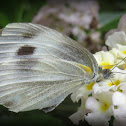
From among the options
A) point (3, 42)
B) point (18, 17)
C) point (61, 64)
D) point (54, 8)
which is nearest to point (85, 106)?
point (61, 64)

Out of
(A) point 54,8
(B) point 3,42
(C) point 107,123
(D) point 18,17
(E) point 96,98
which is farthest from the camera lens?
(A) point 54,8

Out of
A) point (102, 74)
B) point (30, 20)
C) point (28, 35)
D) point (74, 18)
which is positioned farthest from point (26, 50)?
point (74, 18)

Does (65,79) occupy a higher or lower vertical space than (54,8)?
lower

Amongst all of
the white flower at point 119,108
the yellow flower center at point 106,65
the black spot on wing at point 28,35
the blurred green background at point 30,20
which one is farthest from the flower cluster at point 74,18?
the white flower at point 119,108

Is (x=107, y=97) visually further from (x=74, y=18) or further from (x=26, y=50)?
(x=74, y=18)

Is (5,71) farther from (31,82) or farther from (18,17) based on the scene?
(18,17)

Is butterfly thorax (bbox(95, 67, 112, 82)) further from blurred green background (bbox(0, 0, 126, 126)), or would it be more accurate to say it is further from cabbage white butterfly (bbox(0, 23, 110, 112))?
blurred green background (bbox(0, 0, 126, 126))

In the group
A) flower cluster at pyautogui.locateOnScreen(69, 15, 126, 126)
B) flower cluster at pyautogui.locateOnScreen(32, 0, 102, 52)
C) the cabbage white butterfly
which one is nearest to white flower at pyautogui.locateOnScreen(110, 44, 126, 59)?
flower cluster at pyautogui.locateOnScreen(69, 15, 126, 126)
